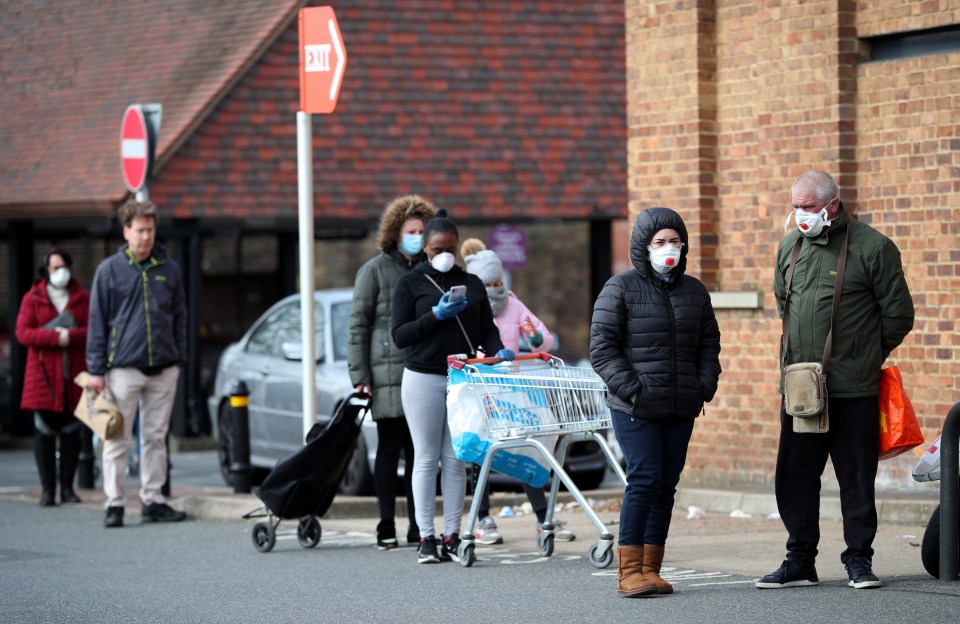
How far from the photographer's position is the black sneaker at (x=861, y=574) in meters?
7.98

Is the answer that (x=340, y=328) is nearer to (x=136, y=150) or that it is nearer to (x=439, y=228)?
(x=136, y=150)

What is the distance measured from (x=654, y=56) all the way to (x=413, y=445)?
13.0ft

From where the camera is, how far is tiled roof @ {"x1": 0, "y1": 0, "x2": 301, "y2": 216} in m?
19.5

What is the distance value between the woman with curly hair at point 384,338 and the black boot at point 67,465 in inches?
168

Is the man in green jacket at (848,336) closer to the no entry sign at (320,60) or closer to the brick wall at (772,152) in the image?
the brick wall at (772,152)

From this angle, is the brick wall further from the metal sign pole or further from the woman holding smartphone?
the woman holding smartphone

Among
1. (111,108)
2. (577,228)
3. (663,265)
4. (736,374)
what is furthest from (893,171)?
(577,228)

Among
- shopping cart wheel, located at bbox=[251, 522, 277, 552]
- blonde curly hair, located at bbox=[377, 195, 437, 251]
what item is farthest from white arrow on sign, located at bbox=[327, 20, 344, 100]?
shopping cart wheel, located at bbox=[251, 522, 277, 552]

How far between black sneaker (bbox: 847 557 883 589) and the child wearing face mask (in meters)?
2.57

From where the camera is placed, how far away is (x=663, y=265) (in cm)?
806

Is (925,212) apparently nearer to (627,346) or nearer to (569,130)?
(627,346)

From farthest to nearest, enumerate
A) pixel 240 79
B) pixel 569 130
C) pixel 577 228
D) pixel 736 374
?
pixel 577 228, pixel 569 130, pixel 240 79, pixel 736 374

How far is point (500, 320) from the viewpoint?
10734 millimetres

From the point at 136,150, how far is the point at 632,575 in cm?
688
